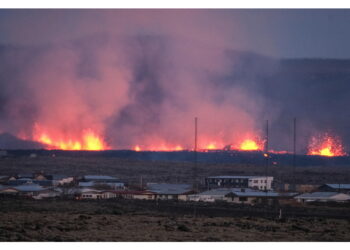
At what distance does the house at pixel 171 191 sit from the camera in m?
33.2

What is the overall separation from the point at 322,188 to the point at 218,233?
1510 cm

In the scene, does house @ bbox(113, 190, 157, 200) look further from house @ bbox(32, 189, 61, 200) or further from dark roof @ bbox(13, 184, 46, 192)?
dark roof @ bbox(13, 184, 46, 192)

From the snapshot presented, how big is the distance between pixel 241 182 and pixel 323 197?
5885mm

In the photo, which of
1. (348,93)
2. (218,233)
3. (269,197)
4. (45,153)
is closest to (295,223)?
(218,233)

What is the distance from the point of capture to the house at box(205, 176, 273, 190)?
37.3m

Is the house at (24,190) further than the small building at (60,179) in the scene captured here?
No

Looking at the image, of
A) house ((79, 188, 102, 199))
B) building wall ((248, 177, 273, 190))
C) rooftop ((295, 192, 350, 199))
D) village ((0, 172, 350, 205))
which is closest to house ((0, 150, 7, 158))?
village ((0, 172, 350, 205))

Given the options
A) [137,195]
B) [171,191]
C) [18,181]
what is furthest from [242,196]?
[18,181]

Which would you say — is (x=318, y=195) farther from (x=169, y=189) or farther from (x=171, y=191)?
(x=169, y=189)

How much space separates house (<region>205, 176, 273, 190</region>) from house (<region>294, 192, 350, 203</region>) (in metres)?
4.11

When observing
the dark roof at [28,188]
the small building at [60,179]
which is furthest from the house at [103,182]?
the dark roof at [28,188]

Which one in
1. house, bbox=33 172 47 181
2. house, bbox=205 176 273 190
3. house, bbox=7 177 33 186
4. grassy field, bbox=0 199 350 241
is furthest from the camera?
house, bbox=33 172 47 181

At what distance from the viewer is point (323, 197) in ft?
107

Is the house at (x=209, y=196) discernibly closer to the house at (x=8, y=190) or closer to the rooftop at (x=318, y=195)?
the rooftop at (x=318, y=195)
